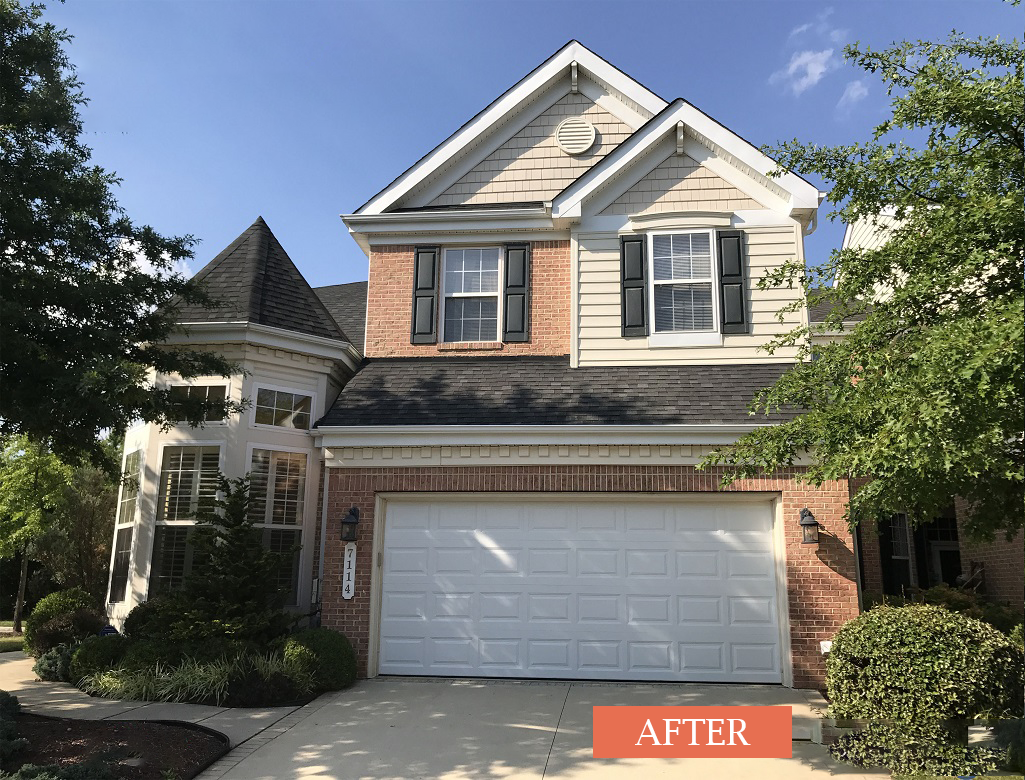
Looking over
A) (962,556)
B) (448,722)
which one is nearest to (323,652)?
(448,722)

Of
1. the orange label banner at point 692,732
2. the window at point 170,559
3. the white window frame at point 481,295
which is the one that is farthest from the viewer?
the white window frame at point 481,295

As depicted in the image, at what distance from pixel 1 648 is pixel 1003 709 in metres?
14.6

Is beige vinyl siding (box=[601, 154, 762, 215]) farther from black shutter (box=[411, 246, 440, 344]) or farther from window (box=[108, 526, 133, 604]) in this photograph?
window (box=[108, 526, 133, 604])

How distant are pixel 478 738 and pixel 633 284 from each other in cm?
721

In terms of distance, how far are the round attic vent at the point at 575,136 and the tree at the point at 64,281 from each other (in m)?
6.63

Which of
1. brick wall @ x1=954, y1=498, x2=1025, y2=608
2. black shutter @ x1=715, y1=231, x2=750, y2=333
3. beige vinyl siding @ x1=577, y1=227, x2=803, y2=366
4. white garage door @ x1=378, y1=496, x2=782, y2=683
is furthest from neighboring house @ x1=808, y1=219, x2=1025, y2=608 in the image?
white garage door @ x1=378, y1=496, x2=782, y2=683

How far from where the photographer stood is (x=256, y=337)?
1143cm

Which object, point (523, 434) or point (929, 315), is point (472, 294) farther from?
point (929, 315)

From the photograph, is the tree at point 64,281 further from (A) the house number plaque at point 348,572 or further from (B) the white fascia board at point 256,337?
(A) the house number plaque at point 348,572

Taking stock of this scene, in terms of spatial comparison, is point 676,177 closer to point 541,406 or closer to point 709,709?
point 541,406

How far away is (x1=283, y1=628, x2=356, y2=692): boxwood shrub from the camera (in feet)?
30.5

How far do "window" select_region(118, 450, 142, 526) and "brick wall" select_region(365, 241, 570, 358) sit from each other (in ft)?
12.7

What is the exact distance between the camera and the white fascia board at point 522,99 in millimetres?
13273

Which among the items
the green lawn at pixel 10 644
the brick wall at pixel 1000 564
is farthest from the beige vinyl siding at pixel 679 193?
the green lawn at pixel 10 644
